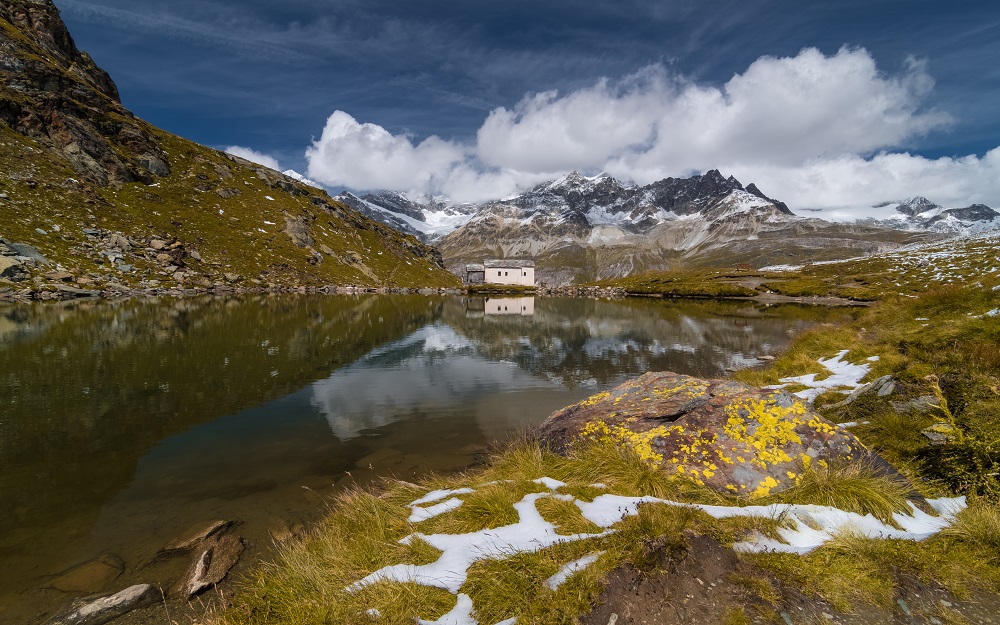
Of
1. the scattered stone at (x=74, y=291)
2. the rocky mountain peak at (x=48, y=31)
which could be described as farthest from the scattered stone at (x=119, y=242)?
the rocky mountain peak at (x=48, y=31)

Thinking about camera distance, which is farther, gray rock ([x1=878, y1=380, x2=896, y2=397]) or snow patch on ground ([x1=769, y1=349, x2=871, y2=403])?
snow patch on ground ([x1=769, y1=349, x2=871, y2=403])

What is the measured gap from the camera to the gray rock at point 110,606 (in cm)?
680

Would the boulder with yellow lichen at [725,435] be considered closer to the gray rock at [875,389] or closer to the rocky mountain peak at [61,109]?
the gray rock at [875,389]

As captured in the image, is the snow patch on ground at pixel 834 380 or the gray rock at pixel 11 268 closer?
the snow patch on ground at pixel 834 380

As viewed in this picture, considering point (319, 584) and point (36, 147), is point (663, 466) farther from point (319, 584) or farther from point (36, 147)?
point (36, 147)

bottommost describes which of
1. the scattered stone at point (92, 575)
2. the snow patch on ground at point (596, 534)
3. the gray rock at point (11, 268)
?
the scattered stone at point (92, 575)

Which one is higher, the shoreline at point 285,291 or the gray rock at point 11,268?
the gray rock at point 11,268

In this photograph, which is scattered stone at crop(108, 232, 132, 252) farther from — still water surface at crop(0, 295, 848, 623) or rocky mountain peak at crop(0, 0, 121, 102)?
rocky mountain peak at crop(0, 0, 121, 102)

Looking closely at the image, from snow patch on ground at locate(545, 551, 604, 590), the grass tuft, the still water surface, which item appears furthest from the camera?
the still water surface

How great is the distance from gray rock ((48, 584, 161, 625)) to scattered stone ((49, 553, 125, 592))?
32.1 inches

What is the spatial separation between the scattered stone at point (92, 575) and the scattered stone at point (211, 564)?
1463 mm

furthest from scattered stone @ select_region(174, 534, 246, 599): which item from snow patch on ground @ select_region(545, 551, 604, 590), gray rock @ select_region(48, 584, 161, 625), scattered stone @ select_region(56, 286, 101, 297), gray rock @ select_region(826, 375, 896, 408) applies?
scattered stone @ select_region(56, 286, 101, 297)

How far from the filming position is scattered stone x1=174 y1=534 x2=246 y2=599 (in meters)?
7.64

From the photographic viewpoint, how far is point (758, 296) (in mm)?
112438
